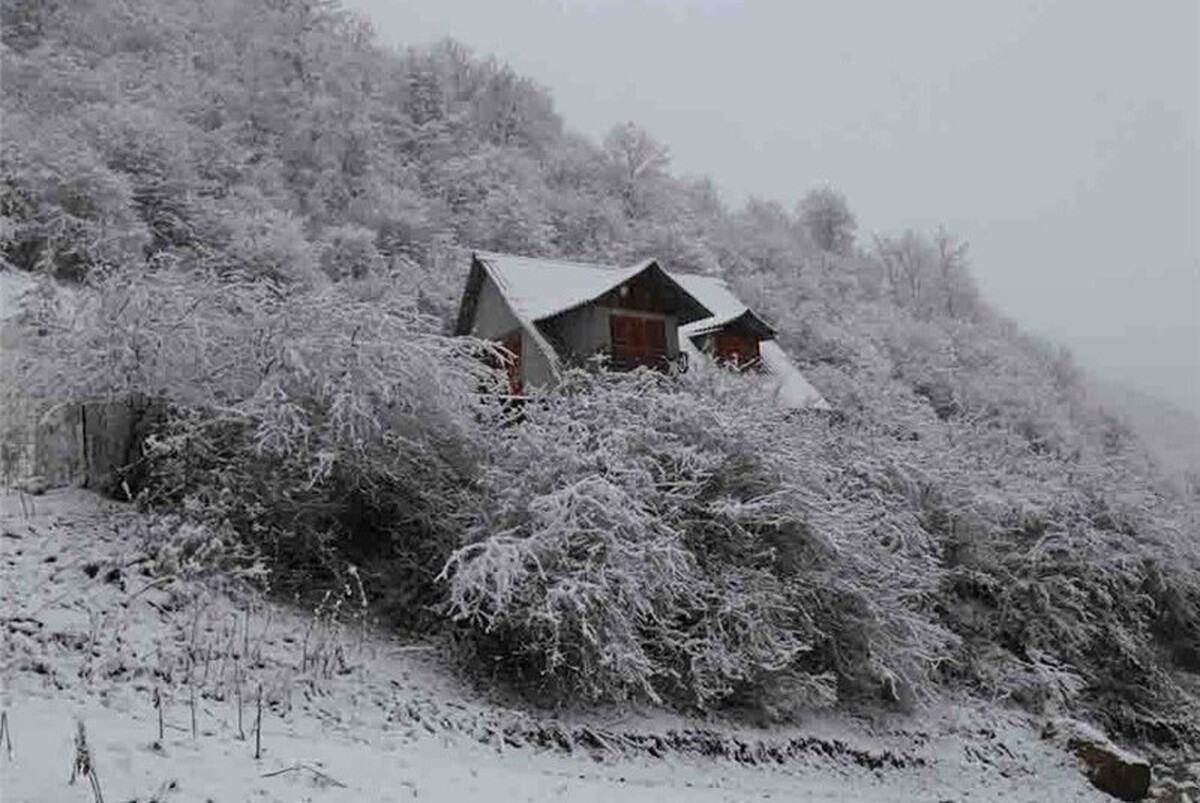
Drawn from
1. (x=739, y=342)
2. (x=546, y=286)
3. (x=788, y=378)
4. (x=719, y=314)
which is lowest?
(x=788, y=378)

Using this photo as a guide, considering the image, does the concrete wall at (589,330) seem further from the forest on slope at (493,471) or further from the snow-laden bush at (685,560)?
the snow-laden bush at (685,560)

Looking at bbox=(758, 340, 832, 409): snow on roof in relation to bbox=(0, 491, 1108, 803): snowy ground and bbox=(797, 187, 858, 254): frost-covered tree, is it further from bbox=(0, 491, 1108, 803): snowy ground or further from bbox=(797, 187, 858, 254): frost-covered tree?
bbox=(797, 187, 858, 254): frost-covered tree

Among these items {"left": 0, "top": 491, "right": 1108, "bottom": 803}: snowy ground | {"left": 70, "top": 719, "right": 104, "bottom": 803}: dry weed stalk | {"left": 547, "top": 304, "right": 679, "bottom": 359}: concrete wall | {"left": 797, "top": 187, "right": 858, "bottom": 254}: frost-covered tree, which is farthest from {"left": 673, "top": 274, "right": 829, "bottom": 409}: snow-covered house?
{"left": 797, "top": 187, "right": 858, "bottom": 254}: frost-covered tree

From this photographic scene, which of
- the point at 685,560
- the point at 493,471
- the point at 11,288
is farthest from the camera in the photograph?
the point at 11,288

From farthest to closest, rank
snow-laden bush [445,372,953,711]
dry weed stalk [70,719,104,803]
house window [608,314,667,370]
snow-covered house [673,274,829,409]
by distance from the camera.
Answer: snow-covered house [673,274,829,409], house window [608,314,667,370], snow-laden bush [445,372,953,711], dry weed stalk [70,719,104,803]

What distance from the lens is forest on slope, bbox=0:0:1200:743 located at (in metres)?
9.19

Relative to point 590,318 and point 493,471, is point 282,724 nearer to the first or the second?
point 493,471

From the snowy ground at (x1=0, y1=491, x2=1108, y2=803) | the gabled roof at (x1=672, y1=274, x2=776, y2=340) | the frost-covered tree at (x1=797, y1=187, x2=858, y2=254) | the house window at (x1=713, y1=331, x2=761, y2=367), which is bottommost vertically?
the snowy ground at (x1=0, y1=491, x2=1108, y2=803)

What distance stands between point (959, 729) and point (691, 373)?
5.98 metres

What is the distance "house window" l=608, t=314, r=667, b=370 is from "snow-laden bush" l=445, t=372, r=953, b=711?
489 centimetres

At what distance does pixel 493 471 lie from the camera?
32.9 feet

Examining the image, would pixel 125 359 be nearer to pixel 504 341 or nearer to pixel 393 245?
pixel 504 341

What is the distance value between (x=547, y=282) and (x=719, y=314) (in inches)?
169

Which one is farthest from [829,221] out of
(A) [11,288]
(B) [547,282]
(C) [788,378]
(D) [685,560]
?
(D) [685,560]
